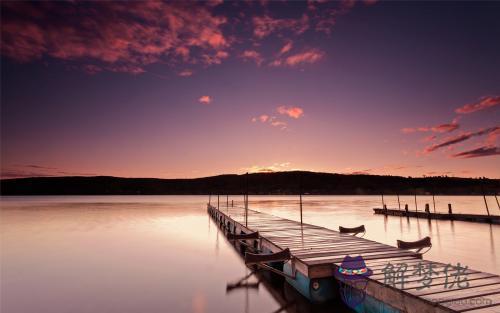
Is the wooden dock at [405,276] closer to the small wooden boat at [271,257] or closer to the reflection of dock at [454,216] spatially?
the small wooden boat at [271,257]

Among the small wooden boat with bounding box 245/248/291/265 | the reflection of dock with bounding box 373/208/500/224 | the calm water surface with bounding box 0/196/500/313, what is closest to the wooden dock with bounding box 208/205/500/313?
the small wooden boat with bounding box 245/248/291/265

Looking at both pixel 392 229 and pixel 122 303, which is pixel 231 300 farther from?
pixel 392 229

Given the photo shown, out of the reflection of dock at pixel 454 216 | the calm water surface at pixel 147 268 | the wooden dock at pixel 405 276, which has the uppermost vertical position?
the wooden dock at pixel 405 276

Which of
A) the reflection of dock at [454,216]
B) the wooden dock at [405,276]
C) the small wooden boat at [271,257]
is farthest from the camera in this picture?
the reflection of dock at [454,216]

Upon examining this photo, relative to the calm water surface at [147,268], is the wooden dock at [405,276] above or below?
above

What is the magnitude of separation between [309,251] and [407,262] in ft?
9.37

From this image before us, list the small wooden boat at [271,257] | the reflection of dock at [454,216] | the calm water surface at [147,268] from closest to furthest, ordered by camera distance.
→ the small wooden boat at [271,257] < the calm water surface at [147,268] < the reflection of dock at [454,216]

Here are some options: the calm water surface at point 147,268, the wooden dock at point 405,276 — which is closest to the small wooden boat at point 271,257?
the wooden dock at point 405,276

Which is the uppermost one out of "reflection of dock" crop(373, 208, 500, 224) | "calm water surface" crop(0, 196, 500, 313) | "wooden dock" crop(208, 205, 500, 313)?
"wooden dock" crop(208, 205, 500, 313)

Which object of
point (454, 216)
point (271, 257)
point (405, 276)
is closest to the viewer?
point (405, 276)

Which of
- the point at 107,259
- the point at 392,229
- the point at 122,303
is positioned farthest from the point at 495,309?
the point at 392,229

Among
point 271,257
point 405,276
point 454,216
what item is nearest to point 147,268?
point 271,257

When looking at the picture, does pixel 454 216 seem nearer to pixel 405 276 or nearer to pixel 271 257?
pixel 271 257

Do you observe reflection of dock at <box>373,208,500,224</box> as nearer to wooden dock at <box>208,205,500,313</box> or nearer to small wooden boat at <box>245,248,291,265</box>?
wooden dock at <box>208,205,500,313</box>
